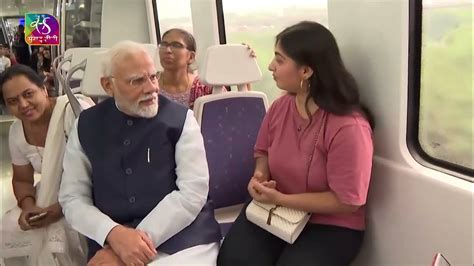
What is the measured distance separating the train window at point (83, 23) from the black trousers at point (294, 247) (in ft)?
13.5

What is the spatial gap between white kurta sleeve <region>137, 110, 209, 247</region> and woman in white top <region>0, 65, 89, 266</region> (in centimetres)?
63

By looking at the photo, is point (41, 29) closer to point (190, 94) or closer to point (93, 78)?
point (190, 94)

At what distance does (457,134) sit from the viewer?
1.59 meters

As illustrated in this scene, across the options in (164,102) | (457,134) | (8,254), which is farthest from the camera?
(8,254)

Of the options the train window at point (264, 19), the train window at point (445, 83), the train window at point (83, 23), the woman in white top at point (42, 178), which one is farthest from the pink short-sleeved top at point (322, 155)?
the train window at point (83, 23)

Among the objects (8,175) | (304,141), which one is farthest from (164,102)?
(8,175)

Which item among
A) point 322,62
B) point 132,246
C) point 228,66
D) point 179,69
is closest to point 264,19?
point 179,69

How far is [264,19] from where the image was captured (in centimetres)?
303

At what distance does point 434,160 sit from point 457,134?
13 cm

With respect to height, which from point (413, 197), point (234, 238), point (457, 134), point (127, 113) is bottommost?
point (234, 238)

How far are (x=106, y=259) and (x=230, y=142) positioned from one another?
0.83 meters

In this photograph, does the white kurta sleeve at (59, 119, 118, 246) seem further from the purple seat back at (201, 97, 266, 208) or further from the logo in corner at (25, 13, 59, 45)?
the logo in corner at (25, 13, 59, 45)

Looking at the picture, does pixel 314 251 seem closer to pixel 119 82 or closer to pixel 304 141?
pixel 304 141

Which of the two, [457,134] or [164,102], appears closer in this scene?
[457,134]
